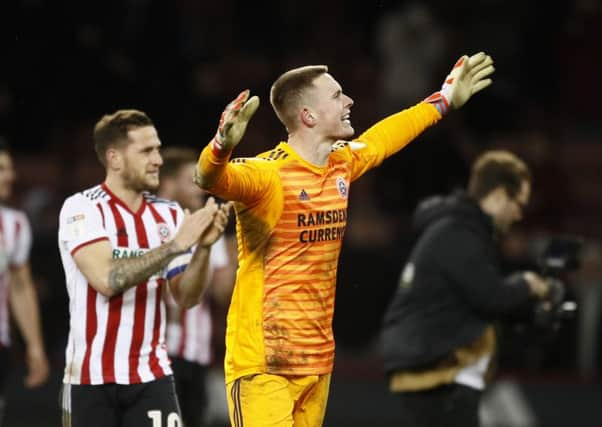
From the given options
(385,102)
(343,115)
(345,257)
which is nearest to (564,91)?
(385,102)

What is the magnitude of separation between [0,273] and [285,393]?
117 inches

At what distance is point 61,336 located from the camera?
10.7m

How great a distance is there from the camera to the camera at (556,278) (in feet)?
22.4

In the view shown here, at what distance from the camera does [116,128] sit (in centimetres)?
582

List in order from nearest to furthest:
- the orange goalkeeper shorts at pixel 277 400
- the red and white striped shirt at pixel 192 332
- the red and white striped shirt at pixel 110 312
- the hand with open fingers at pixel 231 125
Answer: the hand with open fingers at pixel 231 125 → the orange goalkeeper shorts at pixel 277 400 → the red and white striped shirt at pixel 110 312 → the red and white striped shirt at pixel 192 332

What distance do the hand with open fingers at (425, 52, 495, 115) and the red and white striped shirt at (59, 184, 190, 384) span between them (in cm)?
147

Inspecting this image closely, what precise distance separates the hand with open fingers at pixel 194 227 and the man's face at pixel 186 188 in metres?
2.15

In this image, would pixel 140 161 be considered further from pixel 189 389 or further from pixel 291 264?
pixel 189 389

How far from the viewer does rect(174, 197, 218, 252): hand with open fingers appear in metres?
5.29

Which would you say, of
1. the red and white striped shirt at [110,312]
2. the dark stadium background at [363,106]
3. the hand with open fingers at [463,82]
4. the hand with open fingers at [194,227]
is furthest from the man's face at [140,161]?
the dark stadium background at [363,106]

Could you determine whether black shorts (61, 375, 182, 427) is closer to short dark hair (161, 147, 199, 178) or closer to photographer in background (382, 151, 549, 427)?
photographer in background (382, 151, 549, 427)

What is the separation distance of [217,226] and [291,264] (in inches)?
15.8

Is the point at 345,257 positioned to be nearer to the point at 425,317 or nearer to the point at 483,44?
the point at 483,44

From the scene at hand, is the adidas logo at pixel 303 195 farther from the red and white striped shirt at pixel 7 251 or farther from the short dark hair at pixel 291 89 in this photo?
the red and white striped shirt at pixel 7 251
